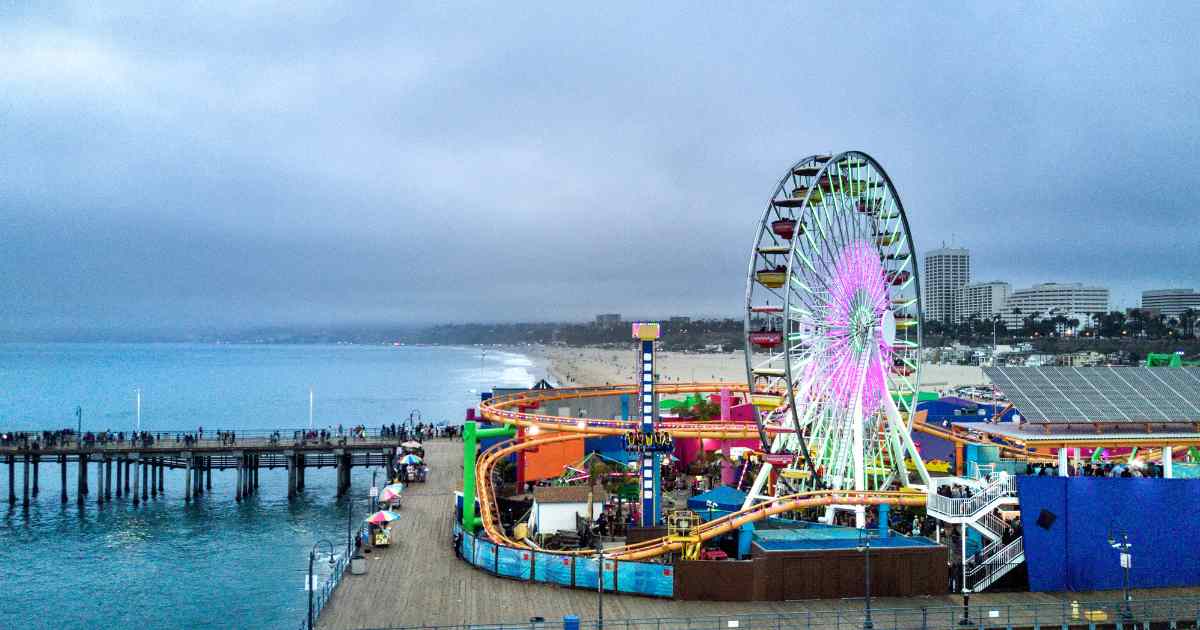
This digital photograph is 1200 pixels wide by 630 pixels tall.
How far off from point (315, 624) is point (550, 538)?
11.6 meters

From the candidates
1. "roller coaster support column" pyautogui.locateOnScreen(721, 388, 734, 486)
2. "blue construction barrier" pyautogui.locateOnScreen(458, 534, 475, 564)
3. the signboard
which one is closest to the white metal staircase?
the signboard

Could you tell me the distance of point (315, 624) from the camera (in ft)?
88.4

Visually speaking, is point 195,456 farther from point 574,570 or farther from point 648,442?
point 574,570

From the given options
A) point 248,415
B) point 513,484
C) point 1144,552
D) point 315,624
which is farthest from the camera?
point 248,415

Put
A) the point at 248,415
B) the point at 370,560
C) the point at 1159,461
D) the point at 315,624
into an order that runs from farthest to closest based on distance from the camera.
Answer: the point at 248,415 → the point at 1159,461 → the point at 370,560 → the point at 315,624

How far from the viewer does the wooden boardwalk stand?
90.0ft

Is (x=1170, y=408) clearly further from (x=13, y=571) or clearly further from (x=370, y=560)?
(x=13, y=571)

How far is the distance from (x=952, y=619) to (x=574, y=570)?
1159cm

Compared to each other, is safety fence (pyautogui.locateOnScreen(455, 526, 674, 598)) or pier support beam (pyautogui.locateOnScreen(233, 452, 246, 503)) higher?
safety fence (pyautogui.locateOnScreen(455, 526, 674, 598))

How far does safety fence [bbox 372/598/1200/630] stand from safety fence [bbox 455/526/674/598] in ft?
8.36

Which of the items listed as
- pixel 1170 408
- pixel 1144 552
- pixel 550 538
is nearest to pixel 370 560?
pixel 550 538

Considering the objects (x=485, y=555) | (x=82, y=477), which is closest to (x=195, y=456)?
(x=82, y=477)

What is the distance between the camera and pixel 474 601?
28.9 meters

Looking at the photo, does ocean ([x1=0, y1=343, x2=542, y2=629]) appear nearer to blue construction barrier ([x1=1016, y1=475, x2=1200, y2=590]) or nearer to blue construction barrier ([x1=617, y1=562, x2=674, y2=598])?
blue construction barrier ([x1=617, y1=562, x2=674, y2=598])
